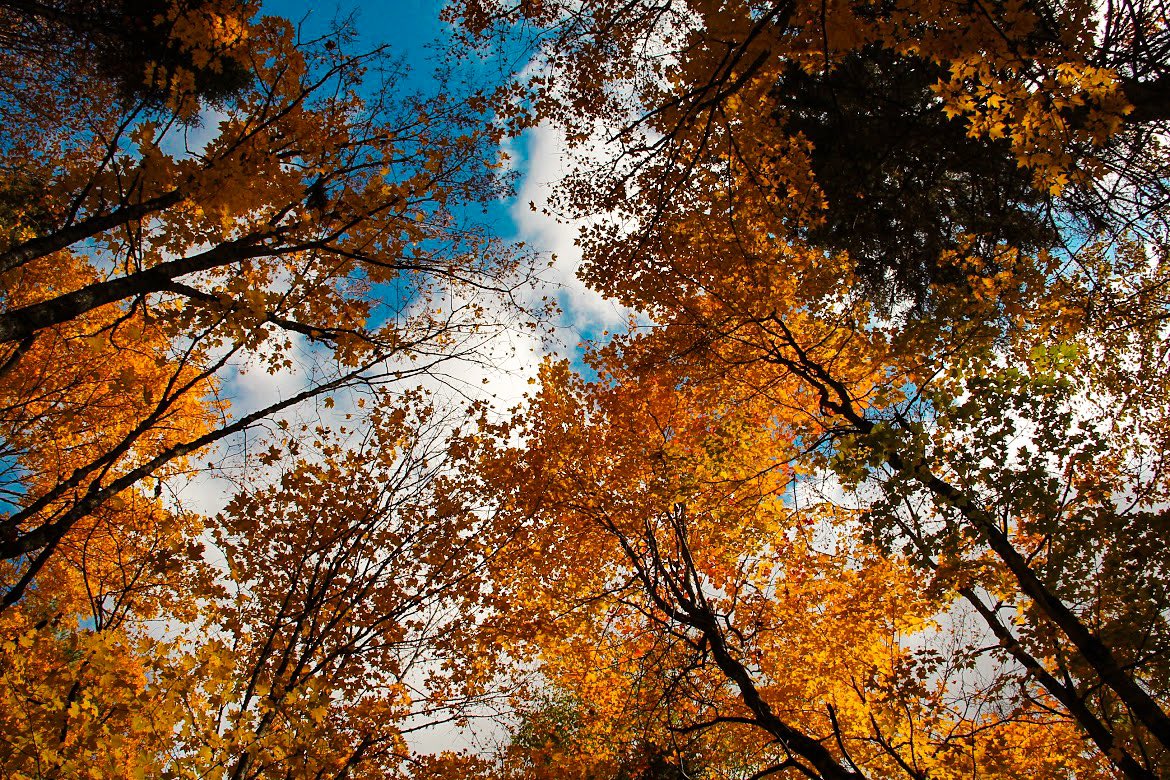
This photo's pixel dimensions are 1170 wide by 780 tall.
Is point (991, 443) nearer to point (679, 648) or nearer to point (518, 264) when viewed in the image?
point (518, 264)

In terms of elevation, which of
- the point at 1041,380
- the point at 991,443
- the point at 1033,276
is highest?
the point at 1033,276

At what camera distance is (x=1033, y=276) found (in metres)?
5.74

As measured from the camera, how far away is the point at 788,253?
725cm

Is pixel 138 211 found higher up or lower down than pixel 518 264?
lower down

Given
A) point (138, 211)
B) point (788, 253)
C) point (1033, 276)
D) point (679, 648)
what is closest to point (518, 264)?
point (138, 211)

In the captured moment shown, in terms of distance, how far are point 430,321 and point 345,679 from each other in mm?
4446

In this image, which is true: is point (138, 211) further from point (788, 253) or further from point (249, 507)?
point (788, 253)

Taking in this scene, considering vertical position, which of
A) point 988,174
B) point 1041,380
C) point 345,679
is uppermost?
point 988,174

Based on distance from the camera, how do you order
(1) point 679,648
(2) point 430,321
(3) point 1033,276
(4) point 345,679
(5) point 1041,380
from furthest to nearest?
1. (1) point 679,648
2. (4) point 345,679
3. (3) point 1033,276
4. (2) point 430,321
5. (5) point 1041,380

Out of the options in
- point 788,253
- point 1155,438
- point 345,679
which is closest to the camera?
point 345,679

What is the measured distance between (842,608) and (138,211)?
999 centimetres

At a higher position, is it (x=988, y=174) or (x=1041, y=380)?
(x=988, y=174)

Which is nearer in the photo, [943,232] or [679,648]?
[943,232]

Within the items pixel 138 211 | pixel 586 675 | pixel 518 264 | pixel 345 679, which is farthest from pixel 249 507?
pixel 586 675
